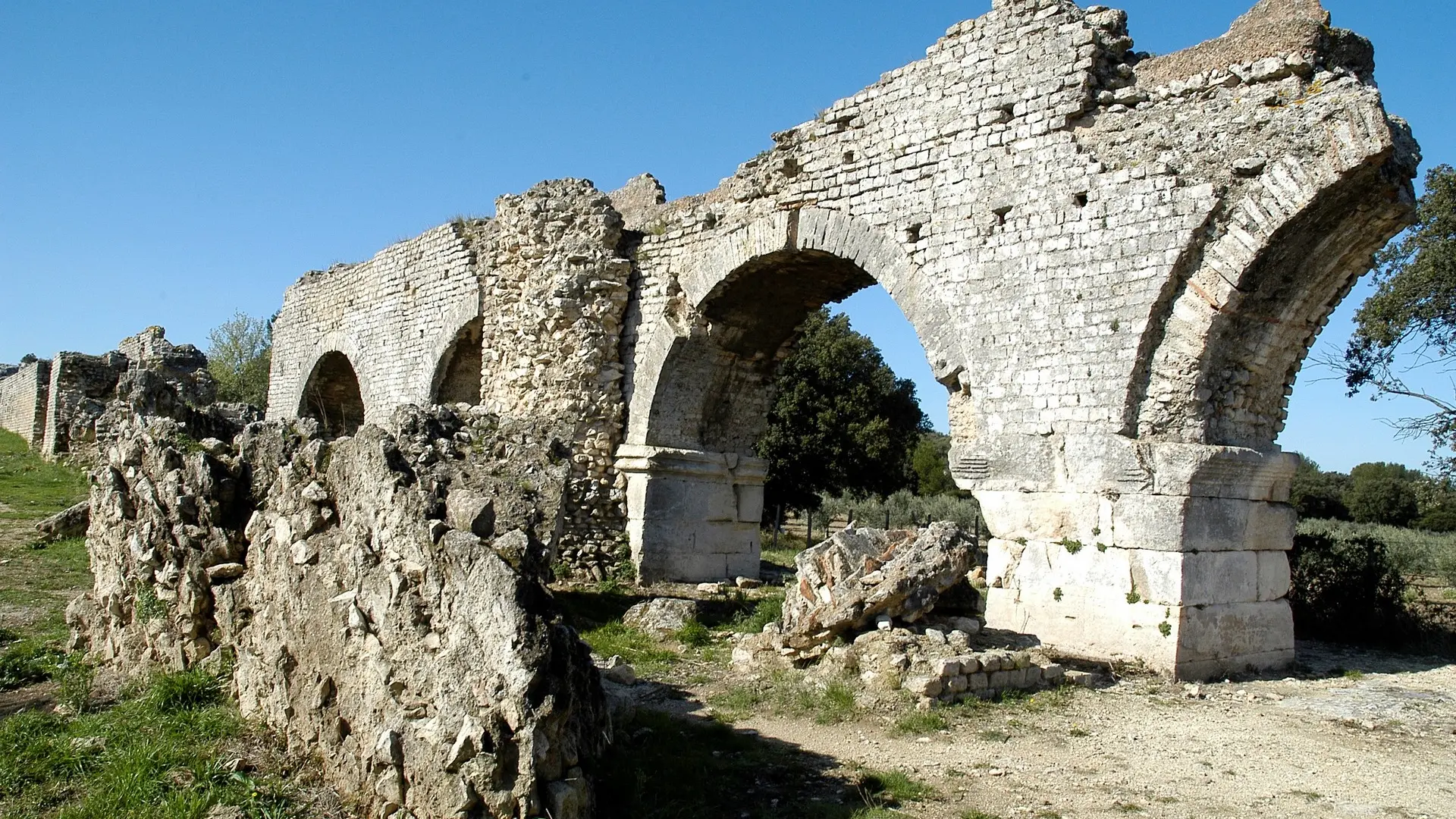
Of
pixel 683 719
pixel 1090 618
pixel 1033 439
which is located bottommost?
pixel 683 719

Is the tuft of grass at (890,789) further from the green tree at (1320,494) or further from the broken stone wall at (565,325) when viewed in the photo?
the green tree at (1320,494)

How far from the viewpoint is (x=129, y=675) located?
5.26m

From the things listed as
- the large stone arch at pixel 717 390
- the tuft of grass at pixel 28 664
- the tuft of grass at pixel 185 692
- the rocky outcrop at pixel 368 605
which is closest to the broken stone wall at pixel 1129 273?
the large stone arch at pixel 717 390

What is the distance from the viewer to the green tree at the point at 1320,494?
29.7 metres

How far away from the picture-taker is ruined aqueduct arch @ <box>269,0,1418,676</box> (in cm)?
662

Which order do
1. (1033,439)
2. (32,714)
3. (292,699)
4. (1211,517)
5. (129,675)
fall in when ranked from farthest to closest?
1. (1033,439)
2. (1211,517)
3. (129,675)
4. (32,714)
5. (292,699)

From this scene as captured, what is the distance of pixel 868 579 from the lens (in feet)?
22.2

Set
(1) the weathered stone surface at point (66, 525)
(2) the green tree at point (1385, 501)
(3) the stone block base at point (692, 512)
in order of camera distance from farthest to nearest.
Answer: (2) the green tree at point (1385, 501) < (3) the stone block base at point (692, 512) < (1) the weathered stone surface at point (66, 525)

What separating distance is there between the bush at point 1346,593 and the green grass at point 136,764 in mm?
8308

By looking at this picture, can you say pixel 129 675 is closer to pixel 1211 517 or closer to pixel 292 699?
pixel 292 699

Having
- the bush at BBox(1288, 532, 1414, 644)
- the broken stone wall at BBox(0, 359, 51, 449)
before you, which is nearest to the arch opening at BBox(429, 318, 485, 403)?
the bush at BBox(1288, 532, 1414, 644)

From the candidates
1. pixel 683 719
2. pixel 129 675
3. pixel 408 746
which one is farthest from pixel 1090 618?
pixel 129 675

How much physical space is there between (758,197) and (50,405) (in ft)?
55.4

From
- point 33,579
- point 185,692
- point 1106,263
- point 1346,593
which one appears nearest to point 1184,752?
point 1106,263
